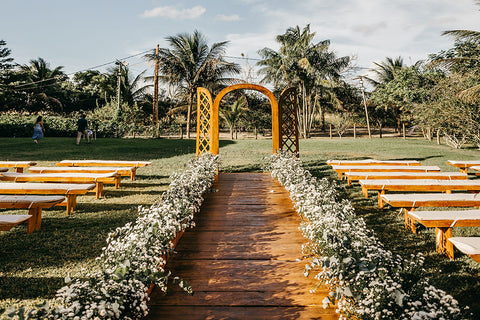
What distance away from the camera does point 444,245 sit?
4.15m

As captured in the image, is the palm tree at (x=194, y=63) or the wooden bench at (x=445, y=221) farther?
the palm tree at (x=194, y=63)

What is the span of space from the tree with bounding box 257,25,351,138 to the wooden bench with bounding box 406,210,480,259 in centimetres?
2470

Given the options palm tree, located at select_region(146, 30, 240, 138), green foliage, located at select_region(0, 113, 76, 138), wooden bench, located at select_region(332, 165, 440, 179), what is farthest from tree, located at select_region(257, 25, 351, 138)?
wooden bench, located at select_region(332, 165, 440, 179)

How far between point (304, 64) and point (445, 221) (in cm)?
2511

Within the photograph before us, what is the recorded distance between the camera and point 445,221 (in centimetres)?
389

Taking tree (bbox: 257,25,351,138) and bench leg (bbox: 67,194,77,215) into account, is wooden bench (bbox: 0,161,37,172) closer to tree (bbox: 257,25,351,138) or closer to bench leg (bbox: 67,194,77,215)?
bench leg (bbox: 67,194,77,215)

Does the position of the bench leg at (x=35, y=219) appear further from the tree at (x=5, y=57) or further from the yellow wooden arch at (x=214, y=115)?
the tree at (x=5, y=57)

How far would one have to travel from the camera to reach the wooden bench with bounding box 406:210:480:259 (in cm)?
389

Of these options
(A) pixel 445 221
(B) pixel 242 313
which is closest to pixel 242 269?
(B) pixel 242 313

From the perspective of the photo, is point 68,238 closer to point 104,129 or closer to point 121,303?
point 121,303

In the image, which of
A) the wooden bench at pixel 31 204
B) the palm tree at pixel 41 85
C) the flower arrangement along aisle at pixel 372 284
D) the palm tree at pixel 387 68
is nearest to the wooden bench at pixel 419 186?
the flower arrangement along aisle at pixel 372 284

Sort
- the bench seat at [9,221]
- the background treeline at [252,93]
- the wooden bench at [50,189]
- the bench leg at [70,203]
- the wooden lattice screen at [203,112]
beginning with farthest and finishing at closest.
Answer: the background treeline at [252,93]
the wooden lattice screen at [203,112]
the bench leg at [70,203]
the wooden bench at [50,189]
the bench seat at [9,221]

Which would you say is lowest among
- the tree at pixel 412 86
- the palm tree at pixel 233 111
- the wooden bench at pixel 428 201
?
the wooden bench at pixel 428 201

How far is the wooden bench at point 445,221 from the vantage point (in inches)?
153
